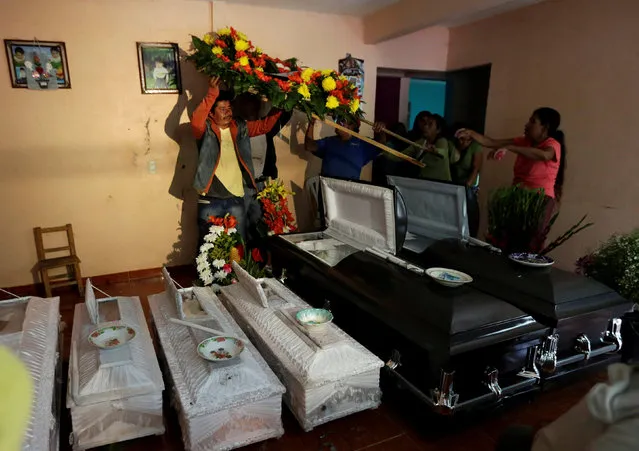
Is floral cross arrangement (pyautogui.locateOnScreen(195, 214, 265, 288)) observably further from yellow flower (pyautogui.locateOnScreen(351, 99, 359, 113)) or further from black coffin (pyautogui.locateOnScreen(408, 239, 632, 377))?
black coffin (pyautogui.locateOnScreen(408, 239, 632, 377))

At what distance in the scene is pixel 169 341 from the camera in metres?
1.78

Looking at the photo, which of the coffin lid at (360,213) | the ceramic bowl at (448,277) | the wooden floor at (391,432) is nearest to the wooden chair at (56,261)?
the wooden floor at (391,432)

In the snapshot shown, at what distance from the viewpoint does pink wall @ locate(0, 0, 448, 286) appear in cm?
303

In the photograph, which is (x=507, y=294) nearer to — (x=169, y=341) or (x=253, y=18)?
(x=169, y=341)

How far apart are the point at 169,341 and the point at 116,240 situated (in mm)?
2028

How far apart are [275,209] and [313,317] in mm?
1733

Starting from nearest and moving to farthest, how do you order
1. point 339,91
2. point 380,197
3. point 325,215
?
point 380,197 → point 325,215 → point 339,91

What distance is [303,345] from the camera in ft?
5.51

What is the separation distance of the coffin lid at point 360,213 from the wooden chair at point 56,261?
197 centimetres

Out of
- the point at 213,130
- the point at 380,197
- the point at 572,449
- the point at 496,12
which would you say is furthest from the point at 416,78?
the point at 572,449

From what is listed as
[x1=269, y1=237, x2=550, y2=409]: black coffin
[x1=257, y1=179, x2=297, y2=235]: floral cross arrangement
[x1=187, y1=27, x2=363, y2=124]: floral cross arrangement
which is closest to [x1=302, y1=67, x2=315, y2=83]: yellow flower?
[x1=187, y1=27, x2=363, y2=124]: floral cross arrangement

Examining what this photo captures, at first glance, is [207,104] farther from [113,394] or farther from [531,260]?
[531,260]

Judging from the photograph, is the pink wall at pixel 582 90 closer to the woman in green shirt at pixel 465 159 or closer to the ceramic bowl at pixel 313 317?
the woman in green shirt at pixel 465 159

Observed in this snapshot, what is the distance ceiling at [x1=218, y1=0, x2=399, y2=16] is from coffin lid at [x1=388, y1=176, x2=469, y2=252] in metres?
1.73
